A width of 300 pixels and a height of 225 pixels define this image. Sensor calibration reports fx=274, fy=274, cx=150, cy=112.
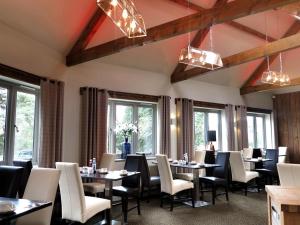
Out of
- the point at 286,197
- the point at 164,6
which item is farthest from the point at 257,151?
the point at 286,197

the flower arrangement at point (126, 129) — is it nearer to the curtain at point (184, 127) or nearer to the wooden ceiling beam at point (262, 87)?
the curtain at point (184, 127)

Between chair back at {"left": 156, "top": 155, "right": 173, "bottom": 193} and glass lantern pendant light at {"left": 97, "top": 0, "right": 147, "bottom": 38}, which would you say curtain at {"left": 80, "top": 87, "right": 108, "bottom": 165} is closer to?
chair back at {"left": 156, "top": 155, "right": 173, "bottom": 193}

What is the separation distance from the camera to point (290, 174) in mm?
3094

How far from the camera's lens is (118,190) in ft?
14.1

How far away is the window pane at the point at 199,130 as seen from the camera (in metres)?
7.55

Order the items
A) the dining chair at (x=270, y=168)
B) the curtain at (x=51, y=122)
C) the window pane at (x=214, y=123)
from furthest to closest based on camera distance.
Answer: the window pane at (x=214, y=123) < the dining chair at (x=270, y=168) < the curtain at (x=51, y=122)

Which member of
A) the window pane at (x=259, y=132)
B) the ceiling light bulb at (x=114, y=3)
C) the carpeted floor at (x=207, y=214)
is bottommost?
the carpeted floor at (x=207, y=214)

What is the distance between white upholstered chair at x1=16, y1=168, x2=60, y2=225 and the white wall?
2.01 meters

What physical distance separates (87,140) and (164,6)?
2976 mm

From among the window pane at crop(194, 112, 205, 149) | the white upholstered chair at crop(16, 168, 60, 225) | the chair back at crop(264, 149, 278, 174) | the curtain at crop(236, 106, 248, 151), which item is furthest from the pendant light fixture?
Result: the curtain at crop(236, 106, 248, 151)

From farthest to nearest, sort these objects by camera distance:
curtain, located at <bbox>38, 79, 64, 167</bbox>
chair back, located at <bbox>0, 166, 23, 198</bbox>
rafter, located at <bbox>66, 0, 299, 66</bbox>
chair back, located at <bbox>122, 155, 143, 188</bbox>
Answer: chair back, located at <bbox>122, 155, 143, 188</bbox> → curtain, located at <bbox>38, 79, 64, 167</bbox> → rafter, located at <bbox>66, 0, 299, 66</bbox> → chair back, located at <bbox>0, 166, 23, 198</bbox>

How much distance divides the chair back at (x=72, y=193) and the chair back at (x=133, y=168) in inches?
59.0

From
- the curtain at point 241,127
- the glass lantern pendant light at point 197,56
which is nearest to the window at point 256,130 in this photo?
the curtain at point 241,127

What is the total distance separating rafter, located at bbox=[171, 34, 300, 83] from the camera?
17.2ft
